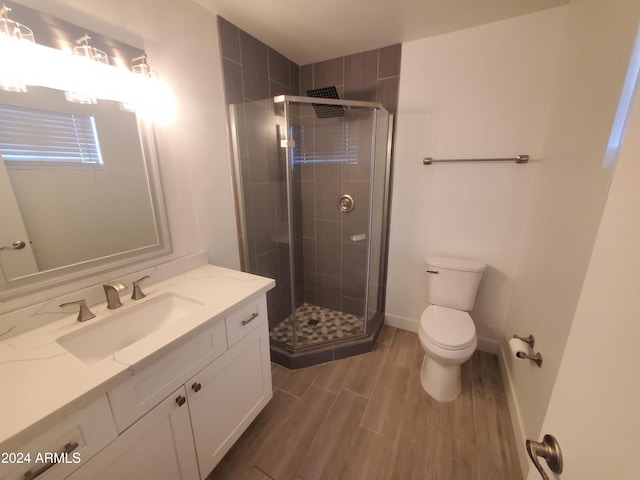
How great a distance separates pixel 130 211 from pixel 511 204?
92.8 inches

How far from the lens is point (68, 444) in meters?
0.67

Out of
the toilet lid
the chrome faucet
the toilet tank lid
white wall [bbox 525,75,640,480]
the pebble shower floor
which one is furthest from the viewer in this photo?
the pebble shower floor

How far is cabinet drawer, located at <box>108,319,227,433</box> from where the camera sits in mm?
786

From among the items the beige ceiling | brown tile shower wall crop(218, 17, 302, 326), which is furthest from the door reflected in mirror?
the beige ceiling

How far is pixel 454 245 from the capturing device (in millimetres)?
2012

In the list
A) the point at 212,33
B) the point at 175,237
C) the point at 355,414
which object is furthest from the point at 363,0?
the point at 355,414

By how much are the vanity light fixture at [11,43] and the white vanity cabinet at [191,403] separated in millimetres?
1107

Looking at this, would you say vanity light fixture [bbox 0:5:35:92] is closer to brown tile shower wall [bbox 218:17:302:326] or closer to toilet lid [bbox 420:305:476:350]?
brown tile shower wall [bbox 218:17:302:326]

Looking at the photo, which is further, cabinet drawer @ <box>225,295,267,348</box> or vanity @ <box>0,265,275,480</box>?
cabinet drawer @ <box>225,295,267,348</box>

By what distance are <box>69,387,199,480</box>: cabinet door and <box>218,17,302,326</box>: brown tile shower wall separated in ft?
3.68

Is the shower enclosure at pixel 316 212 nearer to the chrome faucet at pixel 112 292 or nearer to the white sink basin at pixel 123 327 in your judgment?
the white sink basin at pixel 123 327

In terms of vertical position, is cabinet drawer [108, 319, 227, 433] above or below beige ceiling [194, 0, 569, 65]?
below

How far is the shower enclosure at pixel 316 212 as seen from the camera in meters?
1.90

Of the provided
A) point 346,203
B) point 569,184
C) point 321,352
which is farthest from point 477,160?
point 321,352
